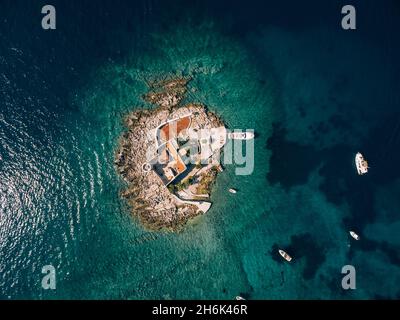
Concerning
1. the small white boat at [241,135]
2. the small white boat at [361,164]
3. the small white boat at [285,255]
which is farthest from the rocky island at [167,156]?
the small white boat at [361,164]

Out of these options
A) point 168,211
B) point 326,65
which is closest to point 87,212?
point 168,211

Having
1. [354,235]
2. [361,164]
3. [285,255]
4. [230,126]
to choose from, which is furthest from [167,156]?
[354,235]

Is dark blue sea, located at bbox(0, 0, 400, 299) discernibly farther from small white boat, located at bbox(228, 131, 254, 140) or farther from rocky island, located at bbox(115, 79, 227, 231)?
rocky island, located at bbox(115, 79, 227, 231)

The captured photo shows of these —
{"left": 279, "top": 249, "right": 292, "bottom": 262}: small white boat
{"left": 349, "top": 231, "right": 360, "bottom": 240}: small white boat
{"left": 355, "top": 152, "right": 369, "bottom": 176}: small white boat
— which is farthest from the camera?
{"left": 279, "top": 249, "right": 292, "bottom": 262}: small white boat

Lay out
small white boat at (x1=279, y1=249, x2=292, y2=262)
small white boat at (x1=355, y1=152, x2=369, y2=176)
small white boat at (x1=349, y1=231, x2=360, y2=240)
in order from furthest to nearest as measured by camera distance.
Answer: small white boat at (x1=279, y1=249, x2=292, y2=262), small white boat at (x1=349, y1=231, x2=360, y2=240), small white boat at (x1=355, y1=152, x2=369, y2=176)

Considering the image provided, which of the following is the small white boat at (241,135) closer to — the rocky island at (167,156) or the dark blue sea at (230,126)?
the rocky island at (167,156)

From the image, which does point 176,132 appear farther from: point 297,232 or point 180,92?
point 297,232

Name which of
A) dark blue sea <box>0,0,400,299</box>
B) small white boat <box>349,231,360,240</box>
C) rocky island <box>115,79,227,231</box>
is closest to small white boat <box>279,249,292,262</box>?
dark blue sea <box>0,0,400,299</box>
